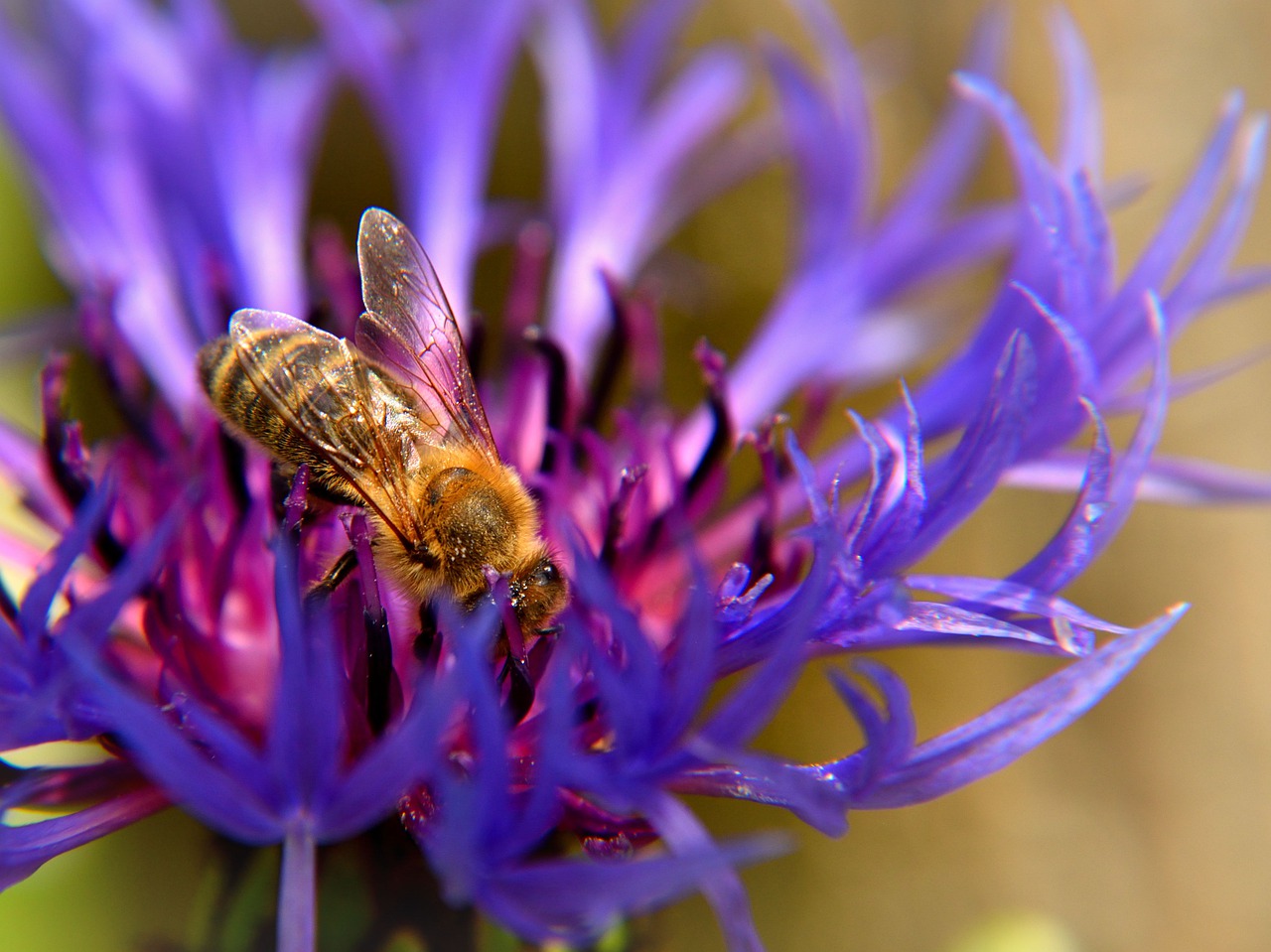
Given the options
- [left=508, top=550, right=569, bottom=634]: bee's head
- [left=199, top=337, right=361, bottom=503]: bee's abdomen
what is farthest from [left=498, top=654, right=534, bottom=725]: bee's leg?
[left=199, top=337, right=361, bottom=503]: bee's abdomen

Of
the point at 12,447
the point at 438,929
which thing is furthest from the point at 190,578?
the point at 438,929

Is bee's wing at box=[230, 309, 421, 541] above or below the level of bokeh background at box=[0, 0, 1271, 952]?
above

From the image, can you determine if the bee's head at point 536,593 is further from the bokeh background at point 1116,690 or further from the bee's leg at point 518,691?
the bokeh background at point 1116,690

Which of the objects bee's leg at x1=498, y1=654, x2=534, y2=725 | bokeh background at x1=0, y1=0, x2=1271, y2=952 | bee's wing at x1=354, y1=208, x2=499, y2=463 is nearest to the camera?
bee's leg at x1=498, y1=654, x2=534, y2=725

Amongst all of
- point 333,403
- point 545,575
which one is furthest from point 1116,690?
point 333,403

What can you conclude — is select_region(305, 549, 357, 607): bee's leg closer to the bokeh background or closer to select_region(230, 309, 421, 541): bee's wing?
select_region(230, 309, 421, 541): bee's wing

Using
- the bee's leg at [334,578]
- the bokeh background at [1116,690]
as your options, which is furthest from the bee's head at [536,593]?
the bokeh background at [1116,690]

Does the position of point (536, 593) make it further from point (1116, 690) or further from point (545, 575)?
point (1116, 690)

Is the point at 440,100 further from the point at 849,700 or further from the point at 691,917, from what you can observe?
the point at 691,917
